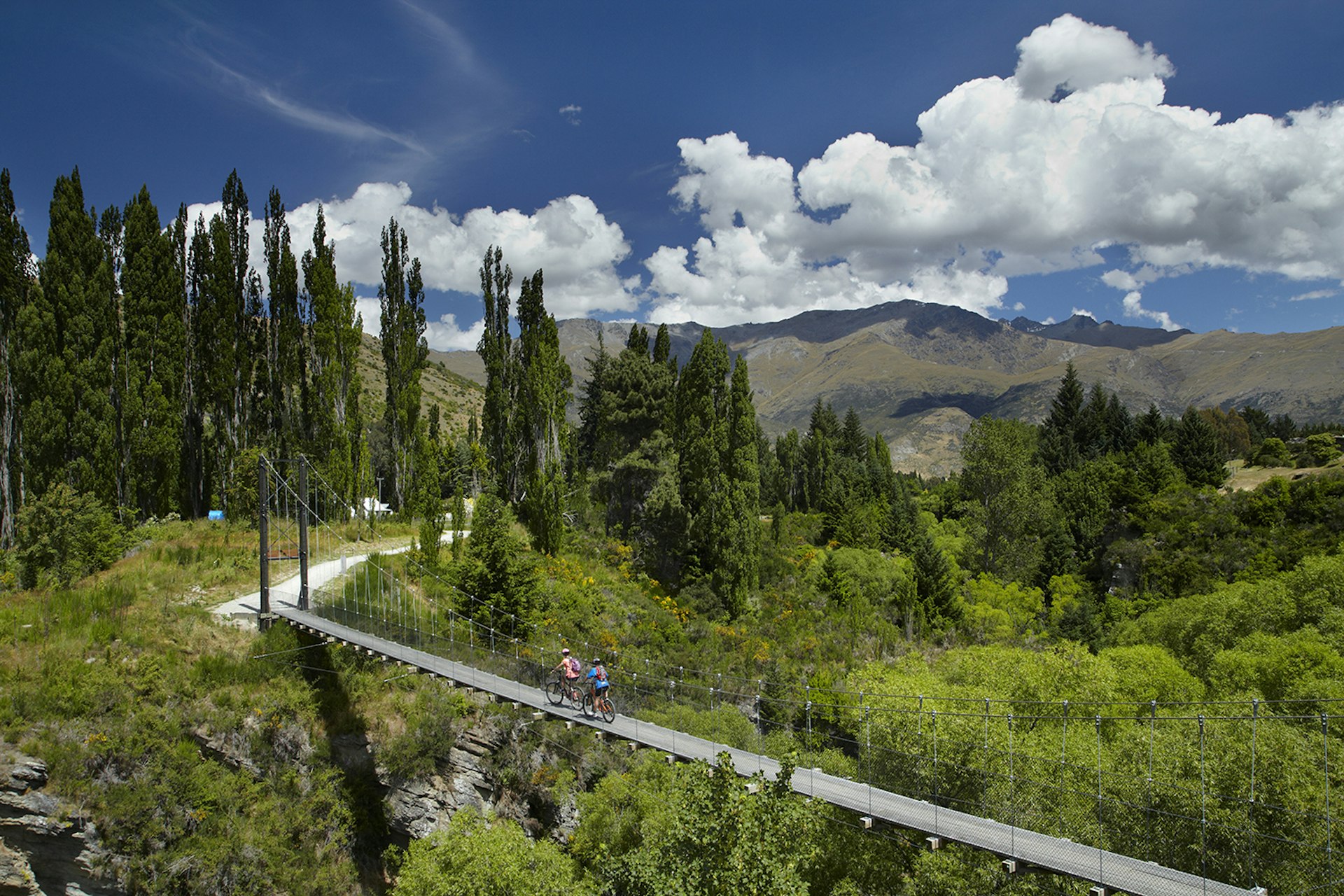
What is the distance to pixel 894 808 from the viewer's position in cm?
1073

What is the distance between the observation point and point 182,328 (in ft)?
78.4

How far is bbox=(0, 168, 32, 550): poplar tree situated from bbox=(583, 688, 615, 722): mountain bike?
19561mm

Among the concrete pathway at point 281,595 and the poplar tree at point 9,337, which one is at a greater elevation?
the poplar tree at point 9,337

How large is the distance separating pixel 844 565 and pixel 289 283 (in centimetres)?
2568

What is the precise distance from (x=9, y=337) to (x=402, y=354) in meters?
11.5

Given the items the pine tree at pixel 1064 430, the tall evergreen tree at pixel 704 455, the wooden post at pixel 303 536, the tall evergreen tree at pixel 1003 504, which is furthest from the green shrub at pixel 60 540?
the pine tree at pixel 1064 430

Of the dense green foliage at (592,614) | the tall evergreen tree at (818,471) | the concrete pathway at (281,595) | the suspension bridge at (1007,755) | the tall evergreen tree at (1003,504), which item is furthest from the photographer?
the tall evergreen tree at (818,471)

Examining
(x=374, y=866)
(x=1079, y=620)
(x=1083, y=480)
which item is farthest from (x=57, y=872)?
(x=1083, y=480)

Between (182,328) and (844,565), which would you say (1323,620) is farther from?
(182,328)

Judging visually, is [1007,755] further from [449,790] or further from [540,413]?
[540,413]

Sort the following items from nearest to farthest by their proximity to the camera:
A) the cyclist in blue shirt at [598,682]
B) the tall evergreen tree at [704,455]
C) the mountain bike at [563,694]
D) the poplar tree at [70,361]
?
the cyclist in blue shirt at [598,682]
the mountain bike at [563,694]
the poplar tree at [70,361]
the tall evergreen tree at [704,455]

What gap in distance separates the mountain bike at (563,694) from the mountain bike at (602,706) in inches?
8.5

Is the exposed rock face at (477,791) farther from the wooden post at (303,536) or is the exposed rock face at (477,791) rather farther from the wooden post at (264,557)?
the wooden post at (303,536)

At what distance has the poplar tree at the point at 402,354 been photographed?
28.3 metres
